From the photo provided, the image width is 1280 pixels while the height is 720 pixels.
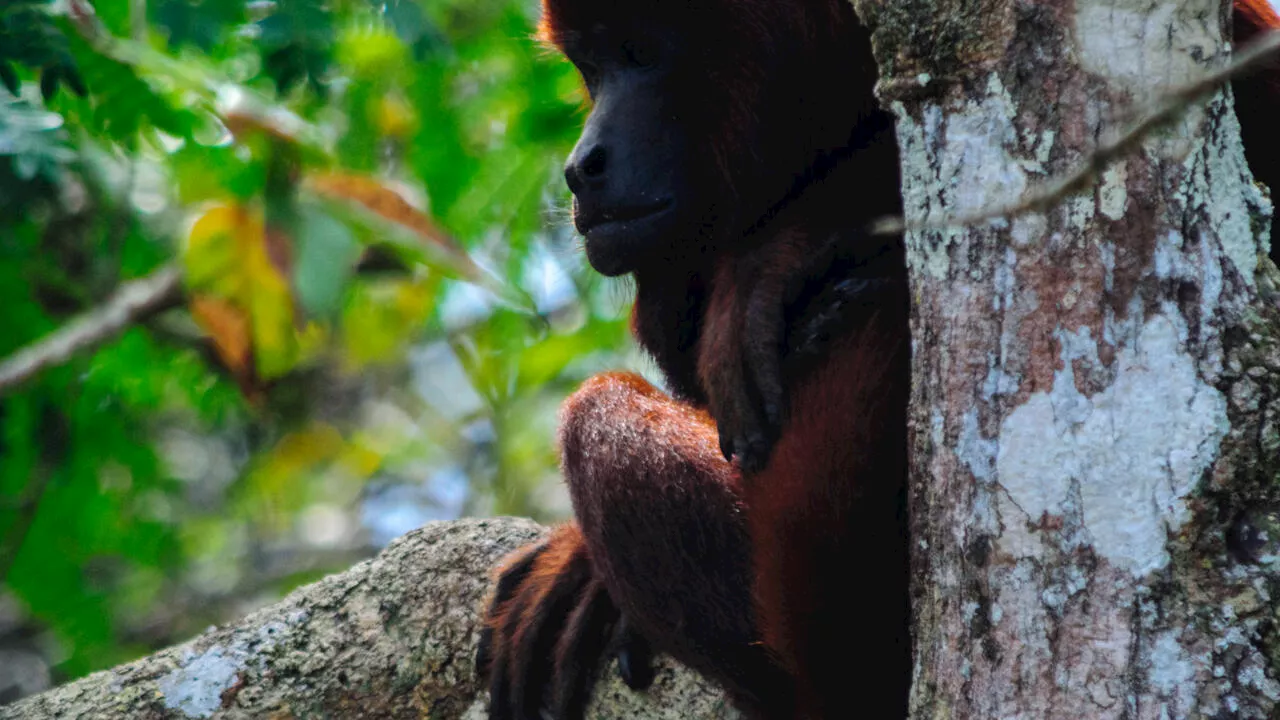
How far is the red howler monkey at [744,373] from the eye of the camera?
7.59 ft

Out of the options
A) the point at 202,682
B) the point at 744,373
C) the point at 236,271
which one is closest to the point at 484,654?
the point at 202,682

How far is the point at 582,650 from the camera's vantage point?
313 cm

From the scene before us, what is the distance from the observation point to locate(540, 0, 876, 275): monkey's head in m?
2.74

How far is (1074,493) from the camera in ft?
5.67

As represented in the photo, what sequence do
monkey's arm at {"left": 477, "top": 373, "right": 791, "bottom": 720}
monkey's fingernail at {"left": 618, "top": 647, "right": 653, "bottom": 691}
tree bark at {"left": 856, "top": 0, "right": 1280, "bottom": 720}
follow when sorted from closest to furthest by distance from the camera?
tree bark at {"left": 856, "top": 0, "right": 1280, "bottom": 720}, monkey's arm at {"left": 477, "top": 373, "right": 791, "bottom": 720}, monkey's fingernail at {"left": 618, "top": 647, "right": 653, "bottom": 691}

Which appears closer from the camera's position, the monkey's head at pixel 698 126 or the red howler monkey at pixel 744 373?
the red howler monkey at pixel 744 373

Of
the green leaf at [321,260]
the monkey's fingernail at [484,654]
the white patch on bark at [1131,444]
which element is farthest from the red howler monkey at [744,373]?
the green leaf at [321,260]

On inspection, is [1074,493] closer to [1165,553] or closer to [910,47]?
[1165,553]

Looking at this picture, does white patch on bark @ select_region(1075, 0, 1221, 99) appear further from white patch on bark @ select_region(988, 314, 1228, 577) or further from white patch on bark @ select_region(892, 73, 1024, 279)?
white patch on bark @ select_region(988, 314, 1228, 577)

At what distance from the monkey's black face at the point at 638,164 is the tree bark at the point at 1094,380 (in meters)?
Answer: 0.98

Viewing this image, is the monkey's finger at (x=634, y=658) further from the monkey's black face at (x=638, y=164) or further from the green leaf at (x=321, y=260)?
the green leaf at (x=321, y=260)

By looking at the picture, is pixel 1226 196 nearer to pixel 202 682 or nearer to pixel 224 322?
pixel 202 682

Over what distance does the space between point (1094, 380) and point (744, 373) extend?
2.69ft

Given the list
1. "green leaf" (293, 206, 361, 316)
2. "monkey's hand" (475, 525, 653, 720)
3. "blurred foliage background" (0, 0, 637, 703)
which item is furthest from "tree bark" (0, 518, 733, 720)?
"green leaf" (293, 206, 361, 316)
